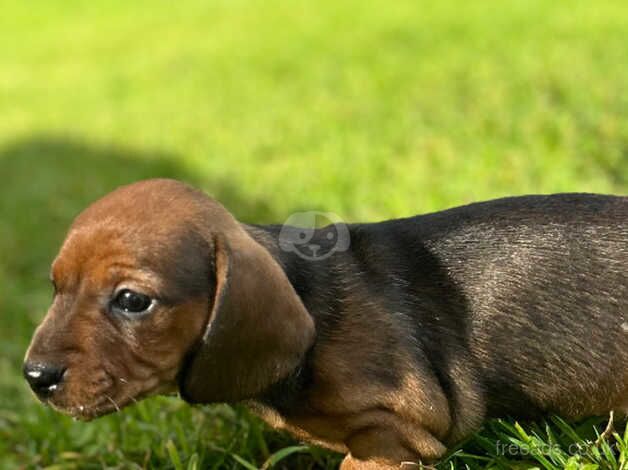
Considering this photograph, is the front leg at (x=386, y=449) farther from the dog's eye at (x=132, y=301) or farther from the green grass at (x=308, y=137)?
the dog's eye at (x=132, y=301)

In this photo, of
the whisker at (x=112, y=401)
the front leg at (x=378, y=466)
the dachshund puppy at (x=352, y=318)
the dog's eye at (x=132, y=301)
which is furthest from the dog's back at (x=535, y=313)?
the whisker at (x=112, y=401)

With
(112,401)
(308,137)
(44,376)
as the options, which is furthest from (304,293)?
(308,137)

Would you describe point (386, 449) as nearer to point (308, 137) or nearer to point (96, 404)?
point (96, 404)

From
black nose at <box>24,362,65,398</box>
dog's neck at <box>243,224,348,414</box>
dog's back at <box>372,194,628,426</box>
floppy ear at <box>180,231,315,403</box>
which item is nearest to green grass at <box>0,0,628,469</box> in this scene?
dog's back at <box>372,194,628,426</box>

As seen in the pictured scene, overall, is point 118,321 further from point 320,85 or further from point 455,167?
point 320,85

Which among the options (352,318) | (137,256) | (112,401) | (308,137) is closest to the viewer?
(137,256)

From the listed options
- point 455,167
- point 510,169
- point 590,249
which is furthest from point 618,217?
point 455,167

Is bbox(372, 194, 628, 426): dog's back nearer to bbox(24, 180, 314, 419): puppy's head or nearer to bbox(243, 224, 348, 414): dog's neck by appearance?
bbox(243, 224, 348, 414): dog's neck
